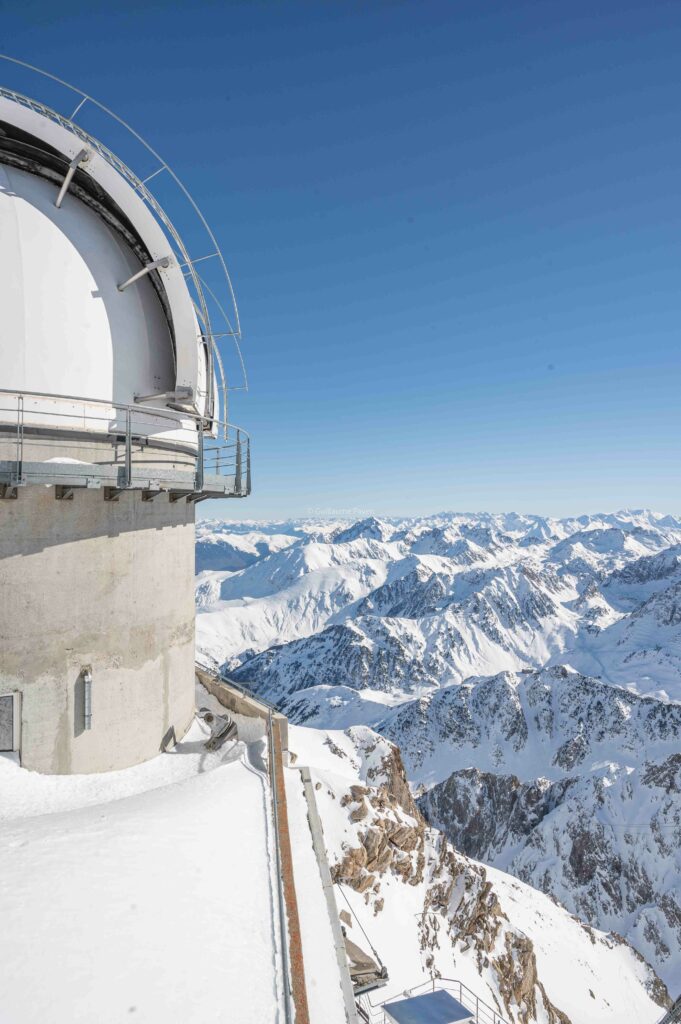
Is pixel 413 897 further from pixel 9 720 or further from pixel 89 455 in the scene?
pixel 89 455

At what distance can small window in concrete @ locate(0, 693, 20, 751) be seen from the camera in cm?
971

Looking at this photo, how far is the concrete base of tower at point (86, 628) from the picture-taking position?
9.70 metres

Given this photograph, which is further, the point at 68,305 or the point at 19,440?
the point at 68,305

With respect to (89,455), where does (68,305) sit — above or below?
above

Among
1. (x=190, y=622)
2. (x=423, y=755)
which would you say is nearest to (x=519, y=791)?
(x=423, y=755)

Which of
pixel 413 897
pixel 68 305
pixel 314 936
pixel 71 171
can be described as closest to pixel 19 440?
pixel 68 305

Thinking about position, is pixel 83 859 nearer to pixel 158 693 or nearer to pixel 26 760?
pixel 26 760

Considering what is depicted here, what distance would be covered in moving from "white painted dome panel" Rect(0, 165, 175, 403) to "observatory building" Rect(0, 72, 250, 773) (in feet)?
0.09

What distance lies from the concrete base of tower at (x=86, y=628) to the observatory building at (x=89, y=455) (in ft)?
0.09

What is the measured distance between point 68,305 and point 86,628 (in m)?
6.14

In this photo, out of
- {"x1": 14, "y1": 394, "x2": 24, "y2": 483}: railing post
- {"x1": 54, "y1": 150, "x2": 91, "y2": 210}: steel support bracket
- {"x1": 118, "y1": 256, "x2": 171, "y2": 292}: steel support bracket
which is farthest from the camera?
{"x1": 118, "y1": 256, "x2": 171, "y2": 292}: steel support bracket

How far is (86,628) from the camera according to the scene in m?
10.4

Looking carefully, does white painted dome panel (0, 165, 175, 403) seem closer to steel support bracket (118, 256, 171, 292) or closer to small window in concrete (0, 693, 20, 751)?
steel support bracket (118, 256, 171, 292)

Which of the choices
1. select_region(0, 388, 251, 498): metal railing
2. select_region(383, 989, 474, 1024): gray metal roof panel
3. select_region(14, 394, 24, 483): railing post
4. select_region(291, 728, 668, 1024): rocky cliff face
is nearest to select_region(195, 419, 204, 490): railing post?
select_region(0, 388, 251, 498): metal railing
